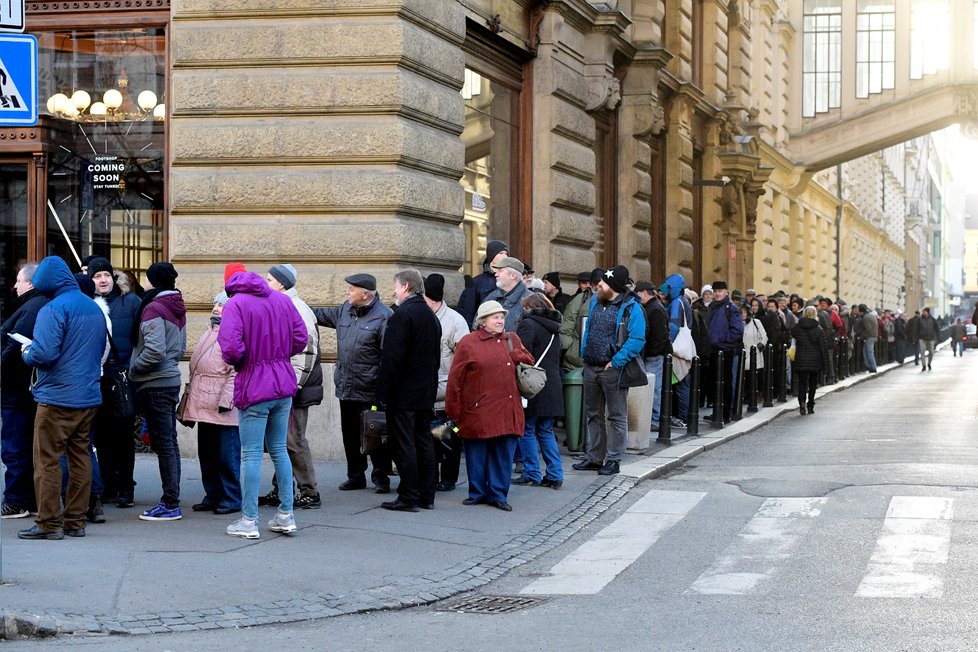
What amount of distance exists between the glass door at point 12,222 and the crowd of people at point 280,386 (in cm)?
340

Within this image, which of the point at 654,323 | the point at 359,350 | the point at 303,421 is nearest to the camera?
the point at 303,421

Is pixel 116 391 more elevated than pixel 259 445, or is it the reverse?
pixel 116 391

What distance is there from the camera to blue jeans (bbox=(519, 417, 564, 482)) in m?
12.4

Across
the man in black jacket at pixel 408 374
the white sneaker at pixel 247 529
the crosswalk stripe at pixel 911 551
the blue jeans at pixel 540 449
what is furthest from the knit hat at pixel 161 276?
the crosswalk stripe at pixel 911 551

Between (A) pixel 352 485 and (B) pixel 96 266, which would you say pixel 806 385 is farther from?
(B) pixel 96 266

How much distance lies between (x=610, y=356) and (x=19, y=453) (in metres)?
5.16

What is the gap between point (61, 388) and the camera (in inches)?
366

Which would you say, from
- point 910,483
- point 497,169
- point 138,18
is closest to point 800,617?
point 910,483

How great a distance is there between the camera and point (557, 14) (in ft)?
61.4

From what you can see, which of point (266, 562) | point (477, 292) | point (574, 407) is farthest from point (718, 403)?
point (266, 562)

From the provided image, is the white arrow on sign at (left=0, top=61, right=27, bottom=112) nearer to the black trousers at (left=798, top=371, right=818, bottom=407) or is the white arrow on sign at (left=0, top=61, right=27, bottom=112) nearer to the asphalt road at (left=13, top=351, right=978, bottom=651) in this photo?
the asphalt road at (left=13, top=351, right=978, bottom=651)

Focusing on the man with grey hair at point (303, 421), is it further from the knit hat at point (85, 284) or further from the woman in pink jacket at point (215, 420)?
the knit hat at point (85, 284)

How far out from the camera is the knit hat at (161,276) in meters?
10.4

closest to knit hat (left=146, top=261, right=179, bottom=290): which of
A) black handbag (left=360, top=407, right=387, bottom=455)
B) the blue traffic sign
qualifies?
black handbag (left=360, top=407, right=387, bottom=455)
